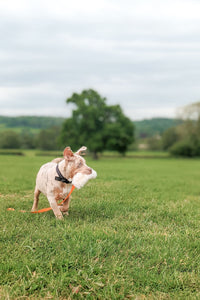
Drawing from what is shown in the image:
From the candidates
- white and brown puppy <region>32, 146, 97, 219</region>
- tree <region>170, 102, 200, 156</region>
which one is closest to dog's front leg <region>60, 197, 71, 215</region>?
white and brown puppy <region>32, 146, 97, 219</region>

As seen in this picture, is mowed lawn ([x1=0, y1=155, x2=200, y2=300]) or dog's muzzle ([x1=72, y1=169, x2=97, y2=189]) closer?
mowed lawn ([x1=0, y1=155, x2=200, y2=300])

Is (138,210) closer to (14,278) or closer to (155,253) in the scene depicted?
(155,253)

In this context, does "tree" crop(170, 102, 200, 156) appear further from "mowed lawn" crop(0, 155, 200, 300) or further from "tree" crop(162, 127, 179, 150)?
"mowed lawn" crop(0, 155, 200, 300)

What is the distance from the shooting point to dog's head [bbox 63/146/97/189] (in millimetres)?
4688

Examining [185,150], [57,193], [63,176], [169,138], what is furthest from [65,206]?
[169,138]

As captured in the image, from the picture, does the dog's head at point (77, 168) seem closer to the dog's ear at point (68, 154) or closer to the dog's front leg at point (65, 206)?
the dog's ear at point (68, 154)

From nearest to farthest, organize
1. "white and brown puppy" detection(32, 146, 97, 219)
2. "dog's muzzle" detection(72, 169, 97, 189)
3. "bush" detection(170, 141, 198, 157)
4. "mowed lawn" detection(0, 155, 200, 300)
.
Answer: "mowed lawn" detection(0, 155, 200, 300) < "dog's muzzle" detection(72, 169, 97, 189) < "white and brown puppy" detection(32, 146, 97, 219) < "bush" detection(170, 141, 198, 157)

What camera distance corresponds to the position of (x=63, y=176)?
5.08m

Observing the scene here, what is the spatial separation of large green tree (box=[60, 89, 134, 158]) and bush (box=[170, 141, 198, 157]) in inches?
939

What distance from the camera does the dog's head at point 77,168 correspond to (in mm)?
4688

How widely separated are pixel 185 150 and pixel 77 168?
66.1 m

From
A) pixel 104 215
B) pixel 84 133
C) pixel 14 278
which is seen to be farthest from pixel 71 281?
pixel 84 133

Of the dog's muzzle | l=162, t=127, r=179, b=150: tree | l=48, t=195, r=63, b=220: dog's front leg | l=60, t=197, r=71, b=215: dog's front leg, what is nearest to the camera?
the dog's muzzle

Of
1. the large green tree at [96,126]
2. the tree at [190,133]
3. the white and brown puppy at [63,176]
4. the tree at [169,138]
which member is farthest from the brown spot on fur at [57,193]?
the tree at [169,138]
